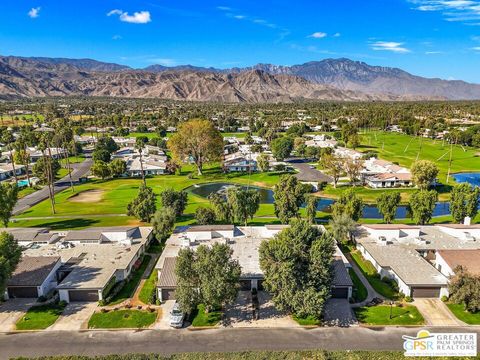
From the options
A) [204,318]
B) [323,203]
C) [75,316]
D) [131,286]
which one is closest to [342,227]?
[323,203]

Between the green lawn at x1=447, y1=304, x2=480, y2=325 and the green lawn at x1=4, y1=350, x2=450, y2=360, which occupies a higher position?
the green lawn at x1=4, y1=350, x2=450, y2=360

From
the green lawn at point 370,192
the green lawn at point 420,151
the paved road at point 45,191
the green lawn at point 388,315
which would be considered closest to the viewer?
the green lawn at point 388,315

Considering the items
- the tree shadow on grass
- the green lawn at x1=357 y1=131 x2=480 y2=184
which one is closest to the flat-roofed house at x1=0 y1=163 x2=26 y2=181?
the tree shadow on grass

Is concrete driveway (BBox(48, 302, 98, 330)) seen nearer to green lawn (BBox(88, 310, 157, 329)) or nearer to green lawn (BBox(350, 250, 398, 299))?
green lawn (BBox(88, 310, 157, 329))

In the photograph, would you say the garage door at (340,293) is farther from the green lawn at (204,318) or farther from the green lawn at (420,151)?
the green lawn at (420,151)

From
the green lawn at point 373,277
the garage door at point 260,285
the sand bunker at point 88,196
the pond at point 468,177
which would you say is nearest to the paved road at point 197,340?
the green lawn at point 373,277

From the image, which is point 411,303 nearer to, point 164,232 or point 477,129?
point 164,232
